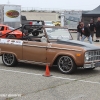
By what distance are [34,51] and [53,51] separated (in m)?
0.74

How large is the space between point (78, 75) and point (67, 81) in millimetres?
982

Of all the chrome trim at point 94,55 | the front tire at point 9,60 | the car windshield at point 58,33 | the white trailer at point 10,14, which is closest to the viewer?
the chrome trim at point 94,55

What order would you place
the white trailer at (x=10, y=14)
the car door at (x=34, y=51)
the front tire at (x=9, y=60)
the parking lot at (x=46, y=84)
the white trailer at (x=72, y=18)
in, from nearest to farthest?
the parking lot at (x=46, y=84) → the car door at (x=34, y=51) → the front tire at (x=9, y=60) → the white trailer at (x=10, y=14) → the white trailer at (x=72, y=18)

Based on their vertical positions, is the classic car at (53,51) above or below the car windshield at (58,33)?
below

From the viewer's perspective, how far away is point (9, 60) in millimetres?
10023

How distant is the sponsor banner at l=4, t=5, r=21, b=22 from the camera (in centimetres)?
3095

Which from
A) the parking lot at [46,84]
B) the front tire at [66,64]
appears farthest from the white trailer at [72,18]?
the front tire at [66,64]

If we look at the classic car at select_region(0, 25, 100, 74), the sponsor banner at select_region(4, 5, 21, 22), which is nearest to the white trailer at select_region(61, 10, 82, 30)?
the sponsor banner at select_region(4, 5, 21, 22)

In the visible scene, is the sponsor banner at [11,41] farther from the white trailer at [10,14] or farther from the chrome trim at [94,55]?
the white trailer at [10,14]

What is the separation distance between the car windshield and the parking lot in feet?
3.68

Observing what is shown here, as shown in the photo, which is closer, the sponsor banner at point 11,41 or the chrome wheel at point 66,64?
the chrome wheel at point 66,64

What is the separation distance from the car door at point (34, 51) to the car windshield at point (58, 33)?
0.51 m

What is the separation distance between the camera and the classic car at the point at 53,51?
852 cm

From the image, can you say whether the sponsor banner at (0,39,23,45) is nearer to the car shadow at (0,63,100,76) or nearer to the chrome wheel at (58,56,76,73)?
the car shadow at (0,63,100,76)
